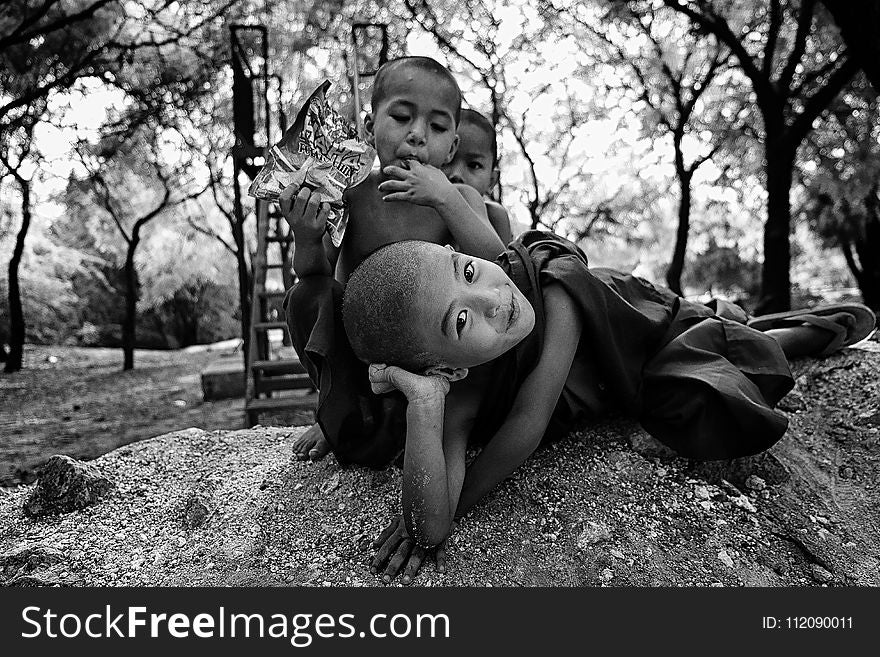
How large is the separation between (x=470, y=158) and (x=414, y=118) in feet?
2.77

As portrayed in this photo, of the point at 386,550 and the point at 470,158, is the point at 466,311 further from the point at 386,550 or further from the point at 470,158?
the point at 470,158

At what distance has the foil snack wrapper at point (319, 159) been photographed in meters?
1.98

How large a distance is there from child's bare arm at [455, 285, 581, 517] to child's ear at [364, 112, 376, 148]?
793 millimetres

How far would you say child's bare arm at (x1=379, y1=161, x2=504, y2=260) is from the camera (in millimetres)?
1960

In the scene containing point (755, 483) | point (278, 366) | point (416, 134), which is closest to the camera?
point (416, 134)

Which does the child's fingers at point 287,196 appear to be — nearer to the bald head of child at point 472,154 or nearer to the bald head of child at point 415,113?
the bald head of child at point 415,113

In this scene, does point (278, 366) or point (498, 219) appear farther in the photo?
point (278, 366)

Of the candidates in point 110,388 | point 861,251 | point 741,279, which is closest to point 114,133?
point 110,388

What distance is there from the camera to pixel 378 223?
2.17 meters

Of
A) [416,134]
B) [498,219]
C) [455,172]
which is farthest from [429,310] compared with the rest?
[455,172]

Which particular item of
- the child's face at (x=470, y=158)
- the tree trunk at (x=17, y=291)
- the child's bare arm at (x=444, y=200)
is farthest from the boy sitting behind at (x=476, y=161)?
the tree trunk at (x=17, y=291)

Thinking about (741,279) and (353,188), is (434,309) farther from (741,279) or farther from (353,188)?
(741,279)

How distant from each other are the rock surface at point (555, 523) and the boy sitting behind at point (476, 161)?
96cm

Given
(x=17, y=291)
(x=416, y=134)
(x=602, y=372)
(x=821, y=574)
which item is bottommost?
(x=821, y=574)
